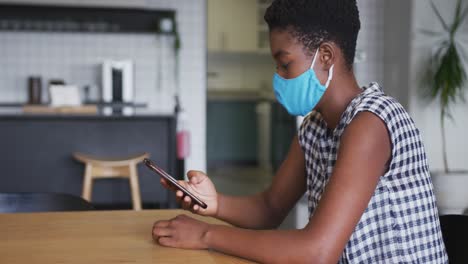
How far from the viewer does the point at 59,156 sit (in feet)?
13.3

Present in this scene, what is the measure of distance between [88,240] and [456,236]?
78cm

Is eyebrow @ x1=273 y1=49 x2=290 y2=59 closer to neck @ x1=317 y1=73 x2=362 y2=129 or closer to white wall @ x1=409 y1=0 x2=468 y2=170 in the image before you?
neck @ x1=317 y1=73 x2=362 y2=129

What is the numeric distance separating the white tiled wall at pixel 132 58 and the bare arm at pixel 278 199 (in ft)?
13.1

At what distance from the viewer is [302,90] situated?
125 centimetres

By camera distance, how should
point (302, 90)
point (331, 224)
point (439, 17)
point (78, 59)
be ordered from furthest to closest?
point (78, 59), point (439, 17), point (302, 90), point (331, 224)

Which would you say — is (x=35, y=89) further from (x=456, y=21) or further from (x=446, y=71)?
(x=456, y=21)

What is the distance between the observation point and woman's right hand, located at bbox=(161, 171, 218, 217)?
50.9 inches

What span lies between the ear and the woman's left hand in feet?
1.36

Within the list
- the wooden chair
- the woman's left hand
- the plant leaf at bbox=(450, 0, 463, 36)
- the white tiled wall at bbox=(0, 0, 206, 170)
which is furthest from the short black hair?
the white tiled wall at bbox=(0, 0, 206, 170)

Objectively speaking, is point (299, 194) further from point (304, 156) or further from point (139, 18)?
point (139, 18)

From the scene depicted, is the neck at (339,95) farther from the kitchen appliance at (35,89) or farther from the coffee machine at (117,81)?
the kitchen appliance at (35,89)

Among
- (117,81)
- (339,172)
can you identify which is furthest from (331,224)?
(117,81)

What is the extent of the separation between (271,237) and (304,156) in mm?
407

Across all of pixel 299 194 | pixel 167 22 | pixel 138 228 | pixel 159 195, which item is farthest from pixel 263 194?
pixel 167 22
